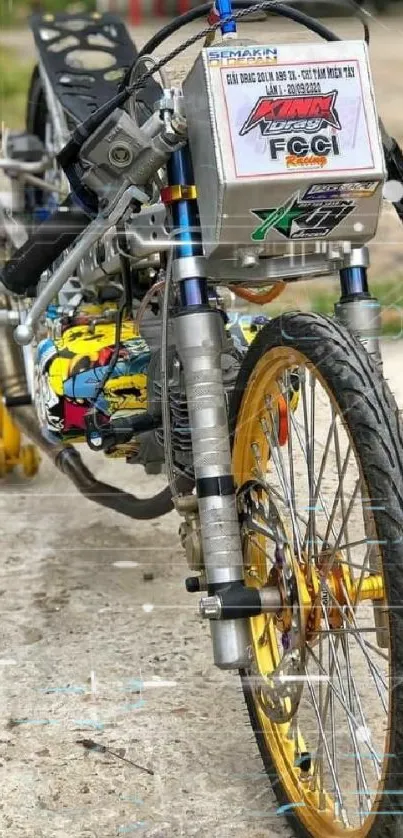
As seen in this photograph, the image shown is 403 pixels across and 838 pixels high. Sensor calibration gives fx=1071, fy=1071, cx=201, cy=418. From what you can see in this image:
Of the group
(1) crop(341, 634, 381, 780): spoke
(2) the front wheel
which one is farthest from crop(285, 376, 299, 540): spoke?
(1) crop(341, 634, 381, 780): spoke

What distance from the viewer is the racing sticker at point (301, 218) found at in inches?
28.5

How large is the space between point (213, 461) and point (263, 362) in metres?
0.10

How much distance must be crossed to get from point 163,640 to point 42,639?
15 centimetres

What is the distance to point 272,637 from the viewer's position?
0.97 m

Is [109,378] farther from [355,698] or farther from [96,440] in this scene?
[355,698]

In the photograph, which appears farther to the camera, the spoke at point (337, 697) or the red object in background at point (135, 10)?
the spoke at point (337, 697)

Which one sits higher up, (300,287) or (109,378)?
(300,287)

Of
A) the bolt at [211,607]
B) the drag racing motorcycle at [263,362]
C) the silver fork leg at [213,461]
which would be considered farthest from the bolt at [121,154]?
the bolt at [211,607]

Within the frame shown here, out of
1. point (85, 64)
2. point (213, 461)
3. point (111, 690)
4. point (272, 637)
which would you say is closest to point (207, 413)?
point (213, 461)

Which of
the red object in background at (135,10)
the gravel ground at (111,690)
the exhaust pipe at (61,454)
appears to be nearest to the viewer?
the red object in background at (135,10)

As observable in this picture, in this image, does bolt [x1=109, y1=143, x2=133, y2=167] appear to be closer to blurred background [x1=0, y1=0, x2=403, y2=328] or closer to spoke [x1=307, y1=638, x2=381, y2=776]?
blurred background [x1=0, y1=0, x2=403, y2=328]

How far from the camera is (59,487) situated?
60.5 inches

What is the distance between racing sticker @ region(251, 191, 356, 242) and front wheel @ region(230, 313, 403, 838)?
0.06 meters

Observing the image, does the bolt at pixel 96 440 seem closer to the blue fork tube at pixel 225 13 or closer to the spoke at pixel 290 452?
the spoke at pixel 290 452
